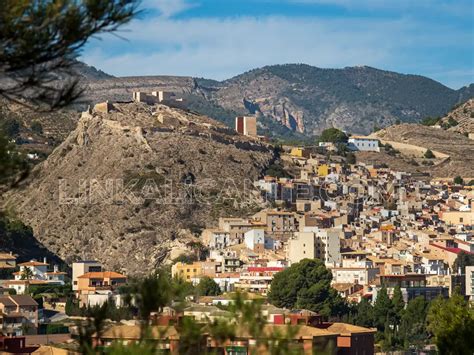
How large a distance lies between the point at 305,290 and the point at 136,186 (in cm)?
2742

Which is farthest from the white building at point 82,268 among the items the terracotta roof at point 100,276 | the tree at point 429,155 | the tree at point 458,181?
the tree at point 429,155

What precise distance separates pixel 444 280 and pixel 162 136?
96.5ft

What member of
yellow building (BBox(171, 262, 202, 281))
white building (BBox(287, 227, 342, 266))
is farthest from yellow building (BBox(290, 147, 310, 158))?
yellow building (BBox(171, 262, 202, 281))

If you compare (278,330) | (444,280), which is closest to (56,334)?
(444,280)

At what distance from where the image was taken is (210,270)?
84.9 meters

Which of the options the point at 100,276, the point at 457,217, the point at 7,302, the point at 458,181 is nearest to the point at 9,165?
the point at 7,302

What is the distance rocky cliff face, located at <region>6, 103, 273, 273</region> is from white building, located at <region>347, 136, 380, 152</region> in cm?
2022

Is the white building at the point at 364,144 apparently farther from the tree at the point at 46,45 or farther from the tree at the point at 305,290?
the tree at the point at 46,45

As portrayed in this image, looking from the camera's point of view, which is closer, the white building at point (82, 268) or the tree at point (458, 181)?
the white building at point (82, 268)

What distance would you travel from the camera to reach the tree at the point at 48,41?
1455 cm

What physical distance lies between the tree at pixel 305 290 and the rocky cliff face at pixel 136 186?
14.4 m

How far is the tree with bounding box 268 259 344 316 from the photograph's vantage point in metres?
75.8

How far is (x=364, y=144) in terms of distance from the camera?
13162 cm

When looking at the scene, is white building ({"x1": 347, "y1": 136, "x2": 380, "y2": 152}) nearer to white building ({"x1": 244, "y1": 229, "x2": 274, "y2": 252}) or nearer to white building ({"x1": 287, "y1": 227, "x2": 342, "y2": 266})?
white building ({"x1": 244, "y1": 229, "x2": 274, "y2": 252})
